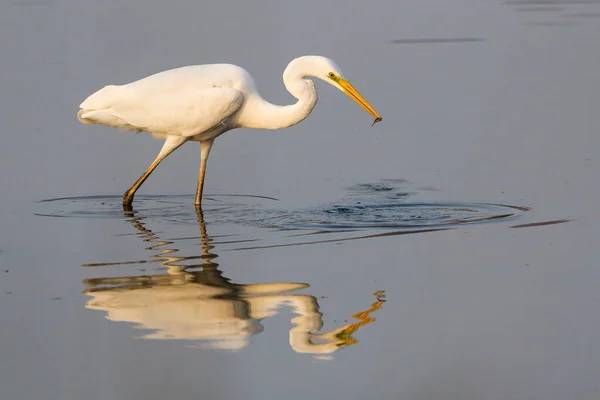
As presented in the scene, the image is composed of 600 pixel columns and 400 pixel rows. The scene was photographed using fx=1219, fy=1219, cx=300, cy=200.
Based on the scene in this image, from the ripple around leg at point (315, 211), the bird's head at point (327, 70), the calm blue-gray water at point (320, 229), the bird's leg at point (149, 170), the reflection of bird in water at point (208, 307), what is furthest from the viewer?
the bird's leg at point (149, 170)

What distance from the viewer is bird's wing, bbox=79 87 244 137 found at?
10.1m

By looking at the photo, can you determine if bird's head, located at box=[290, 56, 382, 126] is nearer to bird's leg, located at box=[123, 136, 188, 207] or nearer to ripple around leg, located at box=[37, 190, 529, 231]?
ripple around leg, located at box=[37, 190, 529, 231]

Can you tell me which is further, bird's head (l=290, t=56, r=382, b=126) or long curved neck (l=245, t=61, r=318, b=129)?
long curved neck (l=245, t=61, r=318, b=129)

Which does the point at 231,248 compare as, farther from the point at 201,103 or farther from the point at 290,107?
the point at 290,107

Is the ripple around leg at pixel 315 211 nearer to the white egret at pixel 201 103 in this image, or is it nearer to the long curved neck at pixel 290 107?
the white egret at pixel 201 103

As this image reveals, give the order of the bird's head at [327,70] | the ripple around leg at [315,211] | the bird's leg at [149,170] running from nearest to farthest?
the ripple around leg at [315,211] < the bird's head at [327,70] < the bird's leg at [149,170]

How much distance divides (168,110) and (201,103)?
325 millimetres

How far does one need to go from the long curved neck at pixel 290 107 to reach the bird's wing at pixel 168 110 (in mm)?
235

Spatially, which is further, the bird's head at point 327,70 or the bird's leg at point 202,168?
the bird's leg at point 202,168

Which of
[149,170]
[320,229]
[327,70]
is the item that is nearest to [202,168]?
[149,170]

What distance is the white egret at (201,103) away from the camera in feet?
33.3

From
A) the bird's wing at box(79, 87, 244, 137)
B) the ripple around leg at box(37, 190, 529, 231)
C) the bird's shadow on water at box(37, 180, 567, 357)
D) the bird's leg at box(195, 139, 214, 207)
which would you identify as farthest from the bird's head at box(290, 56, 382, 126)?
the bird's leg at box(195, 139, 214, 207)

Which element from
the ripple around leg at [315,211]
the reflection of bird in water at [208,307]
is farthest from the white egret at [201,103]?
the reflection of bird in water at [208,307]

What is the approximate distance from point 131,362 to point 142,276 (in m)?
1.79
